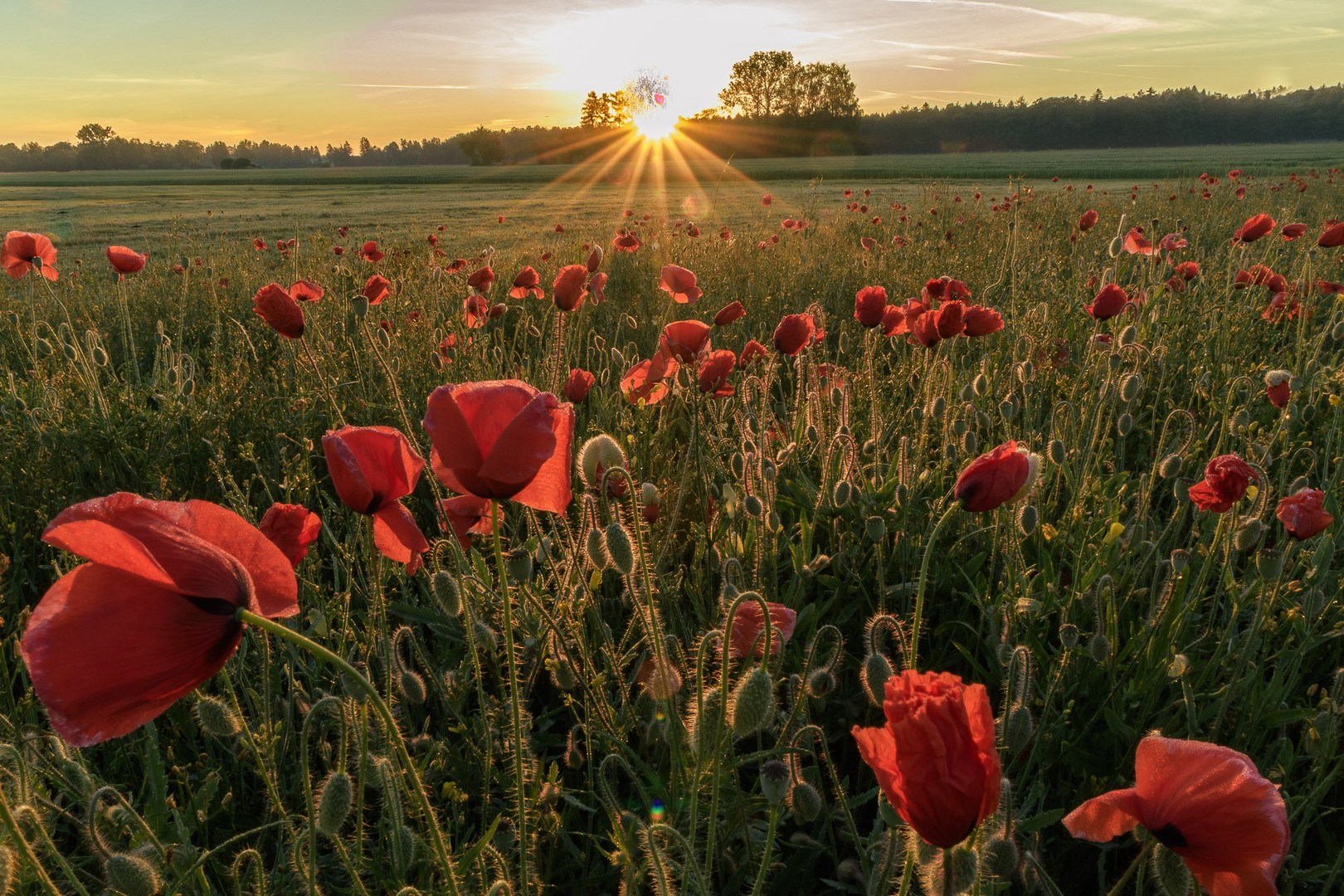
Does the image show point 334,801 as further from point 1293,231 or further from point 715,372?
point 1293,231

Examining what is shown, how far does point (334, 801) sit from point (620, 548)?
0.49 metres

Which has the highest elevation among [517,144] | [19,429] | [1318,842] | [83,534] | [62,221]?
[517,144]

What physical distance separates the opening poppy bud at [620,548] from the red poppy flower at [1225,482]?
118 centimetres

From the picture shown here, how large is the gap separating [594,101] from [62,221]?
6718cm

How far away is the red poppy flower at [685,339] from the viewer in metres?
2.12

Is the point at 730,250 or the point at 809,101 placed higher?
the point at 809,101

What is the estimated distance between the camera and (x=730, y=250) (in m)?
7.22

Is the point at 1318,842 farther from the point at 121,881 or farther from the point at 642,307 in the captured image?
the point at 642,307

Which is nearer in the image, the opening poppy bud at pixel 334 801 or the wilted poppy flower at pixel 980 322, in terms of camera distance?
the opening poppy bud at pixel 334 801

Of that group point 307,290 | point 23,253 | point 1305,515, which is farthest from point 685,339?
point 23,253

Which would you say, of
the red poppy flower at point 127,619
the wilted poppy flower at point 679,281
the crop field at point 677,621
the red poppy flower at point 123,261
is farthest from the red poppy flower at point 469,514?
the red poppy flower at point 123,261

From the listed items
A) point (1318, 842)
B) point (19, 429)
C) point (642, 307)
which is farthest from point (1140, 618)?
point (642, 307)

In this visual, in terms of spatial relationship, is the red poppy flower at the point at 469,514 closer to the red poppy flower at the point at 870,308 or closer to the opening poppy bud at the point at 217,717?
the opening poppy bud at the point at 217,717

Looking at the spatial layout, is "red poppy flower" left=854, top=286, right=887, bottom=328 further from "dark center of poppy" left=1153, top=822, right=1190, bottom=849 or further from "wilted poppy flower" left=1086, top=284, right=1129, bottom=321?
"dark center of poppy" left=1153, top=822, right=1190, bottom=849
